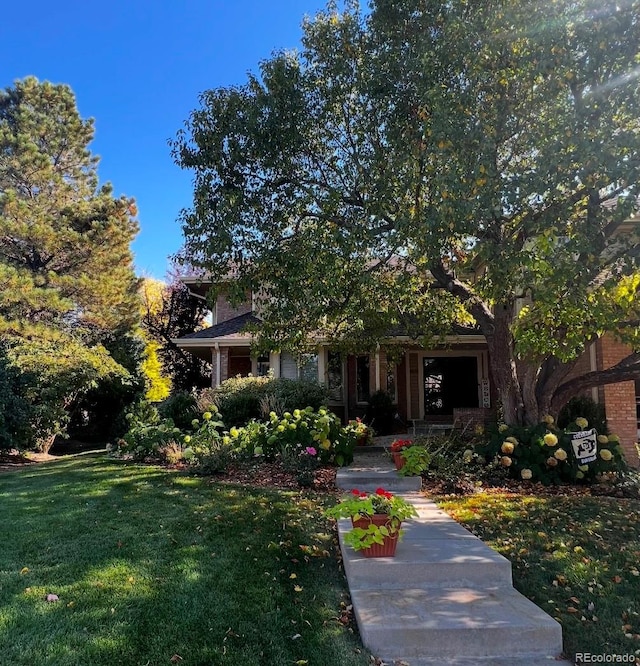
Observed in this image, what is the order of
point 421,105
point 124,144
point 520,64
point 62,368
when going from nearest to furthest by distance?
point 520,64
point 421,105
point 62,368
point 124,144

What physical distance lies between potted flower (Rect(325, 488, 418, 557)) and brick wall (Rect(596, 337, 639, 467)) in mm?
8470

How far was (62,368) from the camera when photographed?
12.7 meters

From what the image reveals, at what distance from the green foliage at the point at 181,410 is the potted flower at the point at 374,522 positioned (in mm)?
8732

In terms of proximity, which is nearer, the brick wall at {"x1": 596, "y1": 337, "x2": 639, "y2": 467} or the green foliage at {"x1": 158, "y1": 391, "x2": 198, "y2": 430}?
the brick wall at {"x1": 596, "y1": 337, "x2": 639, "y2": 467}

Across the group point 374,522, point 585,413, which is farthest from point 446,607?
point 585,413

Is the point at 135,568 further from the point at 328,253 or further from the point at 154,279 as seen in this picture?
the point at 154,279

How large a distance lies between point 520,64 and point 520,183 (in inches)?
70.4

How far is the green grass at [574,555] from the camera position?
138 inches

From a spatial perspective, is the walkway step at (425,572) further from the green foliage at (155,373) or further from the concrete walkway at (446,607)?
the green foliage at (155,373)

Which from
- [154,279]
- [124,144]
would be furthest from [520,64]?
[154,279]

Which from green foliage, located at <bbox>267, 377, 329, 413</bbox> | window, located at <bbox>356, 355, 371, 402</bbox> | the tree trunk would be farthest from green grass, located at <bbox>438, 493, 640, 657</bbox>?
window, located at <bbox>356, 355, 371, 402</bbox>

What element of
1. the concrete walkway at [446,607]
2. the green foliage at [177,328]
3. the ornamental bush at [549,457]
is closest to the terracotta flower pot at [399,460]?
the ornamental bush at [549,457]

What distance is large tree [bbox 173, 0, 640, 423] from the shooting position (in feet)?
18.6

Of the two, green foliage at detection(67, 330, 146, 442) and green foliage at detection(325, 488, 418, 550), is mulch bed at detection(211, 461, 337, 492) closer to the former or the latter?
green foliage at detection(325, 488, 418, 550)
